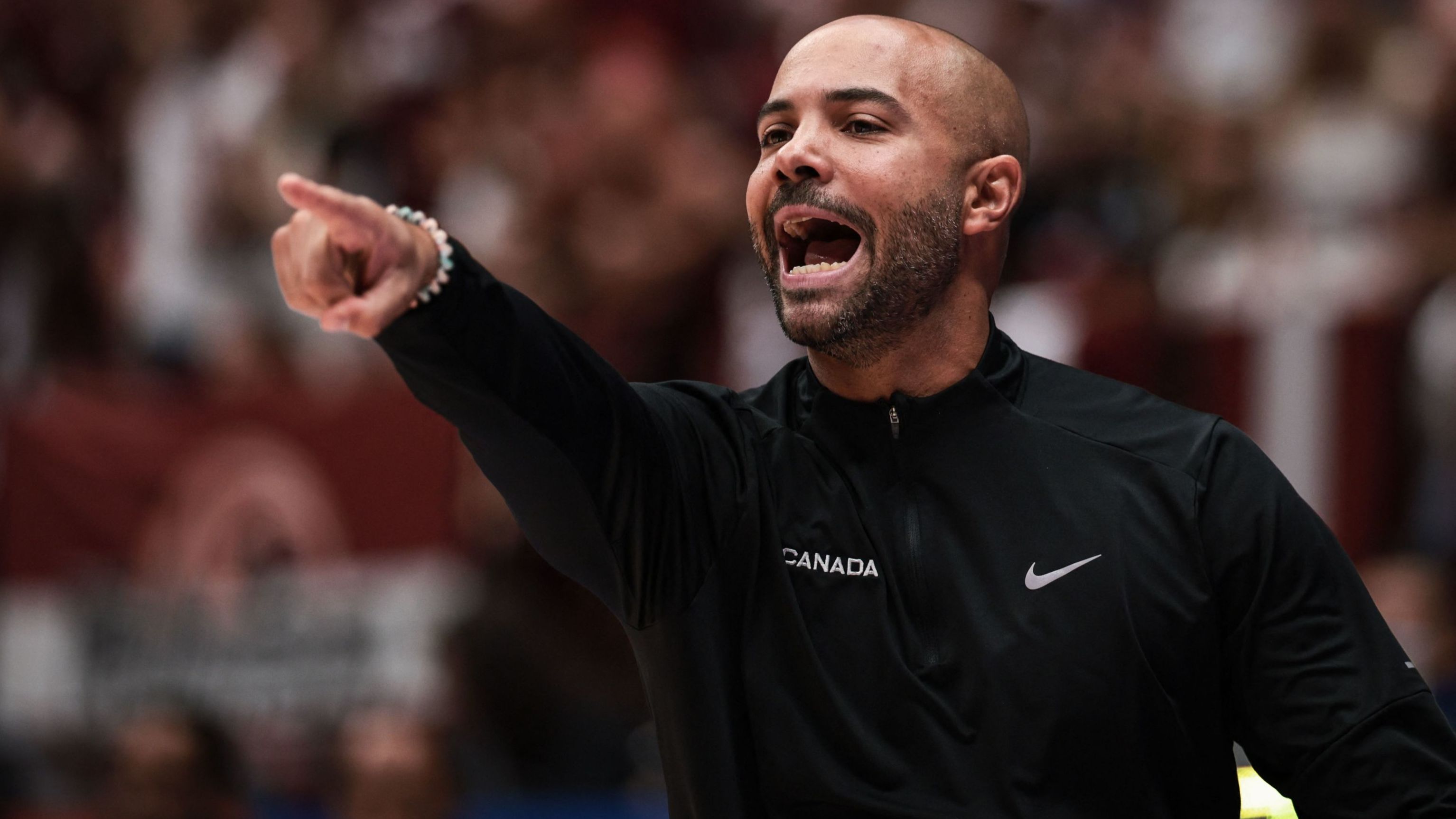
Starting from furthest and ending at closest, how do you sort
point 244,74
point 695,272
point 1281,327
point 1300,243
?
point 244,74 < point 695,272 < point 1300,243 < point 1281,327

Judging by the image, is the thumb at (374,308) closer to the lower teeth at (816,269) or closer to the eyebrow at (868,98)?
the lower teeth at (816,269)

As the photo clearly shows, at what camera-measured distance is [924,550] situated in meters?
2.76

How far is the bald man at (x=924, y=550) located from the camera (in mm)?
2607

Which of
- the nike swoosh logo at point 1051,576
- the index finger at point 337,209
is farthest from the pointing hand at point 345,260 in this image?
the nike swoosh logo at point 1051,576

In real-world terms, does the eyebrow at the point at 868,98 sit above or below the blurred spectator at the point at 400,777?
above

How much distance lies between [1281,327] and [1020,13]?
2.85 meters

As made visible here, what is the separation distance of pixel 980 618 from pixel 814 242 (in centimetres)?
70

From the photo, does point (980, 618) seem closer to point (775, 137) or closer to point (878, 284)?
point (878, 284)

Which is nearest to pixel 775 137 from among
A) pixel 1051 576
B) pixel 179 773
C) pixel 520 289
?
pixel 1051 576

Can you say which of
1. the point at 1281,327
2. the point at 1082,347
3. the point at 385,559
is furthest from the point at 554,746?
the point at 1281,327

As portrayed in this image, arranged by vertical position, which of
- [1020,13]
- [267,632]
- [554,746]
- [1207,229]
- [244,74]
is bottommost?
[554,746]

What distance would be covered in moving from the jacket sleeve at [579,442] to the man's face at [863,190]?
261 mm

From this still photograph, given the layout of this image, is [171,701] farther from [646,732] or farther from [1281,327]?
[1281,327]

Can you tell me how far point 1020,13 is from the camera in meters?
8.07
